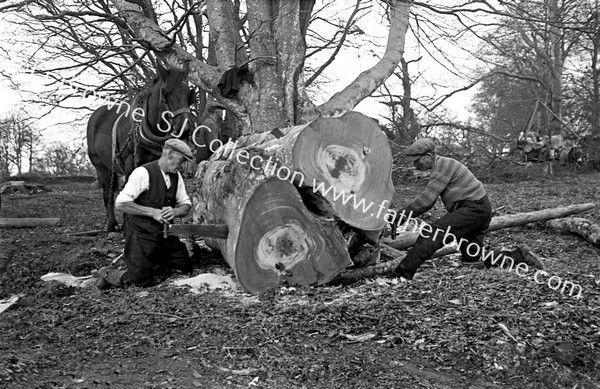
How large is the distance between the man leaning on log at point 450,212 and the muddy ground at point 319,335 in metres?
0.29

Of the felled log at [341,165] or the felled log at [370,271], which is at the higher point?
the felled log at [341,165]

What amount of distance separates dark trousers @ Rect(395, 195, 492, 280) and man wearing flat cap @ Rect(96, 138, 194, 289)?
7.15 feet

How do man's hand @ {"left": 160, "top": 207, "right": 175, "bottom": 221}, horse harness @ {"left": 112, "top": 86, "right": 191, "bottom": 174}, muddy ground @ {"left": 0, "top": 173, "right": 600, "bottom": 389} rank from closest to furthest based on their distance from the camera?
muddy ground @ {"left": 0, "top": 173, "right": 600, "bottom": 389} → man's hand @ {"left": 160, "top": 207, "right": 175, "bottom": 221} → horse harness @ {"left": 112, "top": 86, "right": 191, "bottom": 174}

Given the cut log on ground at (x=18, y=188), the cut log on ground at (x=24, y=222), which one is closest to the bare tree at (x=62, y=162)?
the cut log on ground at (x=18, y=188)

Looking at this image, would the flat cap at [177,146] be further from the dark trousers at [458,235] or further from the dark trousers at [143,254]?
the dark trousers at [458,235]

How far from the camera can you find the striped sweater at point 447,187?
19.6 feet

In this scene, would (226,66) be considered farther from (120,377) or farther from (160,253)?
(120,377)

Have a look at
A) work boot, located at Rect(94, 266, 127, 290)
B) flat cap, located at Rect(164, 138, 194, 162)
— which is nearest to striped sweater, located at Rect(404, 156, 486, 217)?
flat cap, located at Rect(164, 138, 194, 162)

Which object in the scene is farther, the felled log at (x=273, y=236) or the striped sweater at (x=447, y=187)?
the striped sweater at (x=447, y=187)

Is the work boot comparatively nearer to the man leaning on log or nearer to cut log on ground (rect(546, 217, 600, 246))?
the man leaning on log

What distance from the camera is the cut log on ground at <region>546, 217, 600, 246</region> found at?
7504 mm

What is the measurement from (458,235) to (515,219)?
2.10m

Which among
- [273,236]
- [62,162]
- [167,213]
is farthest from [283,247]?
[62,162]

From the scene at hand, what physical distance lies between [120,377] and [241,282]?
1.75 m
